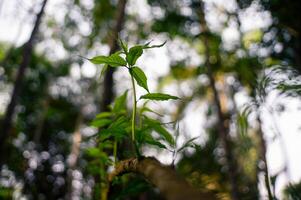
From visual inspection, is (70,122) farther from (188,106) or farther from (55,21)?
(188,106)

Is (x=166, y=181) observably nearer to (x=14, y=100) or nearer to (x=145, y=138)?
(x=145, y=138)

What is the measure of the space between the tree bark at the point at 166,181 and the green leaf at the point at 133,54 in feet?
0.94

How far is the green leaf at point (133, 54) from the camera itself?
88 cm

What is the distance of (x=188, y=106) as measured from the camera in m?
11.2

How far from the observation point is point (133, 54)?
898 mm

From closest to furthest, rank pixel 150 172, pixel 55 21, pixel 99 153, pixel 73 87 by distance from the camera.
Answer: pixel 150 172 < pixel 99 153 < pixel 55 21 < pixel 73 87

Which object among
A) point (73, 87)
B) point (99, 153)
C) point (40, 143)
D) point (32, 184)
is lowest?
point (99, 153)

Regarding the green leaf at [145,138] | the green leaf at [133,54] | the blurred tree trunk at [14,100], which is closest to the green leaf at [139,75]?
the green leaf at [133,54]

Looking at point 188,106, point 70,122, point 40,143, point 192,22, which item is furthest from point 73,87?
point 192,22

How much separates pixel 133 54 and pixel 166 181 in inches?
16.8

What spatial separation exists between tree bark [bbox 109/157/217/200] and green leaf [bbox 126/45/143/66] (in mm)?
287

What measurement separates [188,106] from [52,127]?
7387mm

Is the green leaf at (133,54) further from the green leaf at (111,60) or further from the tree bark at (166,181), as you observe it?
the tree bark at (166,181)

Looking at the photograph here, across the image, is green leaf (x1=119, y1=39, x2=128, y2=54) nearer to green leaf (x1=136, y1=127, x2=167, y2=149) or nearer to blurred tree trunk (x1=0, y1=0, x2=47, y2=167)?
green leaf (x1=136, y1=127, x2=167, y2=149)
